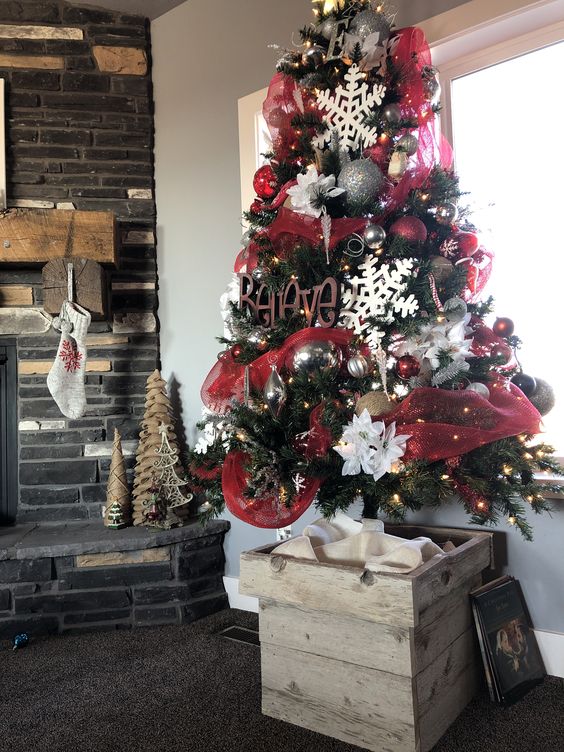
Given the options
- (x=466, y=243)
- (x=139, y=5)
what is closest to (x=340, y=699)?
(x=466, y=243)

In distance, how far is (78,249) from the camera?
2.75 m

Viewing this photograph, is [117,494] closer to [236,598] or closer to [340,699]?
[236,598]

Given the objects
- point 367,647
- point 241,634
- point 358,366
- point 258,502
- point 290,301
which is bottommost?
point 241,634

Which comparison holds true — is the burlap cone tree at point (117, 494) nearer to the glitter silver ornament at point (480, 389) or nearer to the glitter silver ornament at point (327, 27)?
the glitter silver ornament at point (480, 389)

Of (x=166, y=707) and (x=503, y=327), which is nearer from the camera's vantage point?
(x=166, y=707)

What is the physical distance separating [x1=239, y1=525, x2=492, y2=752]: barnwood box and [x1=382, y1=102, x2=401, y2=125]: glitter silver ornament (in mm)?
1302

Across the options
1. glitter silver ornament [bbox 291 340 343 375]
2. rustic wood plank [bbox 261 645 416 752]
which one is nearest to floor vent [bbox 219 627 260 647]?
rustic wood plank [bbox 261 645 416 752]

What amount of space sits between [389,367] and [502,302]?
2.22 ft

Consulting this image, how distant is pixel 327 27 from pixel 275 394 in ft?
4.02

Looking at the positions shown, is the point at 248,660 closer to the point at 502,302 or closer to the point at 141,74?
the point at 502,302

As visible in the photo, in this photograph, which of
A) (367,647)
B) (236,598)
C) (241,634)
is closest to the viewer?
(367,647)

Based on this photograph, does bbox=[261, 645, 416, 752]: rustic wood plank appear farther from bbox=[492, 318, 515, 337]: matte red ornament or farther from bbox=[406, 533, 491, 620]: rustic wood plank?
bbox=[492, 318, 515, 337]: matte red ornament

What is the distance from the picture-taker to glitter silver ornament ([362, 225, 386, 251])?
5.84 feet

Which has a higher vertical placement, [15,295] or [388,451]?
[15,295]
